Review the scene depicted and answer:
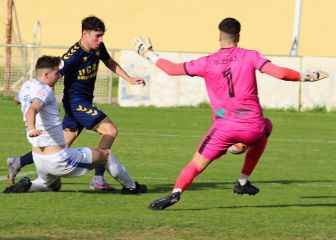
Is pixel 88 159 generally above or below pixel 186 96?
above

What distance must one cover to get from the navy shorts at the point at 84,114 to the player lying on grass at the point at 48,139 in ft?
3.25

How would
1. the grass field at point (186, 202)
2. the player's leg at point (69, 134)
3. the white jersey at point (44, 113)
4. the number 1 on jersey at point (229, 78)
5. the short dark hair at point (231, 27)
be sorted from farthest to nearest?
the player's leg at point (69, 134) → the white jersey at point (44, 113) → the short dark hair at point (231, 27) → the number 1 on jersey at point (229, 78) → the grass field at point (186, 202)

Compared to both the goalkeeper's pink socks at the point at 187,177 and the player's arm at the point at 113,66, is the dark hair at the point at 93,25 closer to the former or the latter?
the player's arm at the point at 113,66

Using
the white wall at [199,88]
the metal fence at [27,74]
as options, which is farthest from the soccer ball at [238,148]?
the metal fence at [27,74]

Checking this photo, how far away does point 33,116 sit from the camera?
11.6 metres

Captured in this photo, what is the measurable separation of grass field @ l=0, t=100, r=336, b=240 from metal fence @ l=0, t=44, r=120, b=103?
33.0ft

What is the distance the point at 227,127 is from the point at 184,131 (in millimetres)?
11910

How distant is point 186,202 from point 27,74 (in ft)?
68.1

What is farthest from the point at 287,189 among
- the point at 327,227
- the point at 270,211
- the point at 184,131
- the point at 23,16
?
the point at 23,16

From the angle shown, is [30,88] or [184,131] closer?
[30,88]

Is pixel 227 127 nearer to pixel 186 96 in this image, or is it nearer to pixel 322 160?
pixel 322 160

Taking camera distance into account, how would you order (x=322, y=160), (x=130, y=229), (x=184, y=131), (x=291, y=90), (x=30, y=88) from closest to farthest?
(x=130, y=229), (x=30, y=88), (x=322, y=160), (x=184, y=131), (x=291, y=90)

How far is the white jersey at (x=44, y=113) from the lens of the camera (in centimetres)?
1186

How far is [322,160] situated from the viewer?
1747cm
